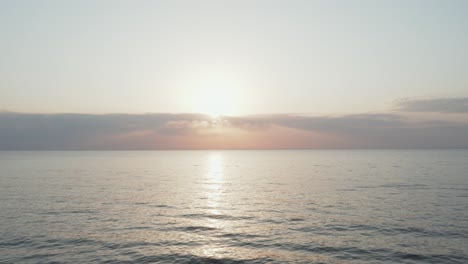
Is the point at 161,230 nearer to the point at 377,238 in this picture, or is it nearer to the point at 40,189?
the point at 377,238

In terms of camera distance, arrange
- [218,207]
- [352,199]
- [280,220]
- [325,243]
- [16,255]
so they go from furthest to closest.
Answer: [352,199] < [218,207] < [280,220] < [325,243] < [16,255]

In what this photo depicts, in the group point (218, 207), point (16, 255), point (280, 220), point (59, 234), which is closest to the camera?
point (16, 255)

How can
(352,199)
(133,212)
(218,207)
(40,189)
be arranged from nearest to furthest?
(133,212)
(218,207)
(352,199)
(40,189)

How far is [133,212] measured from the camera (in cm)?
5225

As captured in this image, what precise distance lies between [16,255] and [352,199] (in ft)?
174

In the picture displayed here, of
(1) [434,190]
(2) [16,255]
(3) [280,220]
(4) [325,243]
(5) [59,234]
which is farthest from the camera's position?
(1) [434,190]

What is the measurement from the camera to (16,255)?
31.3 m

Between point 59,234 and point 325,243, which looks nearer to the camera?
point 325,243

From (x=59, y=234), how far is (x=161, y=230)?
11.6 m

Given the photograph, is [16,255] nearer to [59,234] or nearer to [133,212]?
[59,234]

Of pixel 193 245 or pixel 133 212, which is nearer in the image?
pixel 193 245

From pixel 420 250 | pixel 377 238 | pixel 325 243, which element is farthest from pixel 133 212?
pixel 420 250

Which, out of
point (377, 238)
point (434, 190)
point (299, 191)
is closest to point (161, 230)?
point (377, 238)

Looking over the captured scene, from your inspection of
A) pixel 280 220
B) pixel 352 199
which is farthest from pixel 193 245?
pixel 352 199
